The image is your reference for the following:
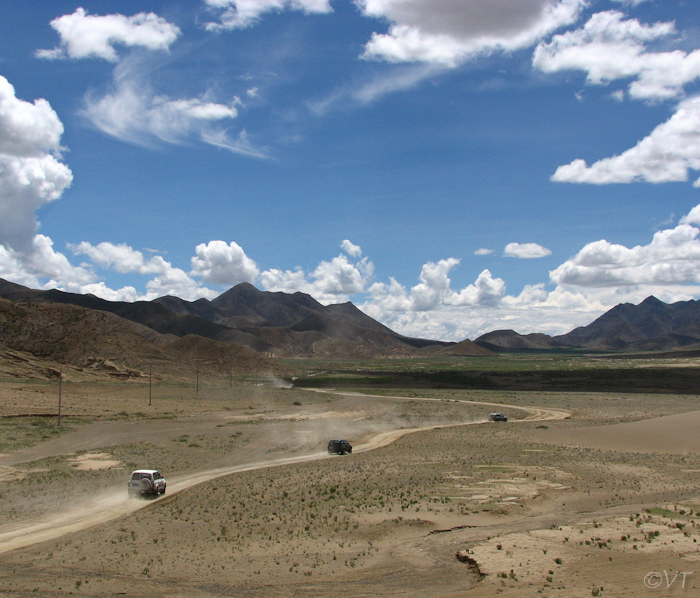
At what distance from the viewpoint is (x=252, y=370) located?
197 metres

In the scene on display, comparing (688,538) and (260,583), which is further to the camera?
(688,538)

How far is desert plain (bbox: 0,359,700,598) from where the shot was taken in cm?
1828

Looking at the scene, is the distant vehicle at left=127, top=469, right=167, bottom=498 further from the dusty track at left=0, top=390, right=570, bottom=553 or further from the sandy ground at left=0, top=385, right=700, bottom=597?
the sandy ground at left=0, top=385, right=700, bottom=597

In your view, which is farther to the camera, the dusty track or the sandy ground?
the dusty track

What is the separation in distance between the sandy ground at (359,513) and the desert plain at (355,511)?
11 centimetres

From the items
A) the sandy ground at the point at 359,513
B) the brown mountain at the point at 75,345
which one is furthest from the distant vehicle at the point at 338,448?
the brown mountain at the point at 75,345

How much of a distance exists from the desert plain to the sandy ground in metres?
0.11

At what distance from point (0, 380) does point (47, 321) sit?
48.7 m

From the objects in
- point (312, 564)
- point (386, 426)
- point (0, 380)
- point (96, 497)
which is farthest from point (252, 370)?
point (312, 564)

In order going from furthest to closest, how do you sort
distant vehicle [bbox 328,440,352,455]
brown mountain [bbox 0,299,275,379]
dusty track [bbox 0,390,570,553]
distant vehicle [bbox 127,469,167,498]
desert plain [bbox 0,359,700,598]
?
brown mountain [bbox 0,299,275,379] → distant vehicle [bbox 328,440,352,455] → distant vehicle [bbox 127,469,167,498] → dusty track [bbox 0,390,570,553] → desert plain [bbox 0,359,700,598]

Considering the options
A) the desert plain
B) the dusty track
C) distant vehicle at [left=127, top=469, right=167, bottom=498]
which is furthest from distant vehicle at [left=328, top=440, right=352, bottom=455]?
distant vehicle at [left=127, top=469, right=167, bottom=498]

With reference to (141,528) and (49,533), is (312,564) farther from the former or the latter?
(49,533)

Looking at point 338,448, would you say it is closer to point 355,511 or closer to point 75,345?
point 355,511

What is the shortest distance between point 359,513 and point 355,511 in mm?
420
